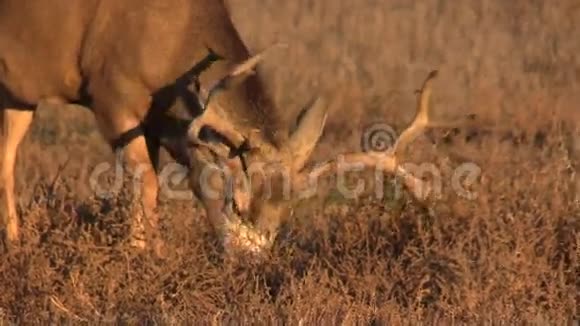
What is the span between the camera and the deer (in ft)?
31.6

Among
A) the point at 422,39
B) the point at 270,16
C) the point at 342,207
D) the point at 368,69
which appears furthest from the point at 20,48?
the point at 270,16

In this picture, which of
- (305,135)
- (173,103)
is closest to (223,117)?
(305,135)

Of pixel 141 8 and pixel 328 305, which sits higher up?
pixel 141 8

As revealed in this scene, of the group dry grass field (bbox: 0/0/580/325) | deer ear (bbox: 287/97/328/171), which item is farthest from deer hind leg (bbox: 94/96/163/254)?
deer ear (bbox: 287/97/328/171)

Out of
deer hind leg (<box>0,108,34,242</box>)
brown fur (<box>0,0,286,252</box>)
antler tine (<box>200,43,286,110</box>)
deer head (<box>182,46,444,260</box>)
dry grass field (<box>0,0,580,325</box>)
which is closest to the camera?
dry grass field (<box>0,0,580,325</box>)

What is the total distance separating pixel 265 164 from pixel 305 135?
31cm

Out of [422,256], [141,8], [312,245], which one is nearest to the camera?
[422,256]

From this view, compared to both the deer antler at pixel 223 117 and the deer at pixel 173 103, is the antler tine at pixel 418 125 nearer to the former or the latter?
the deer at pixel 173 103

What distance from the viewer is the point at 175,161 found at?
36.6 ft

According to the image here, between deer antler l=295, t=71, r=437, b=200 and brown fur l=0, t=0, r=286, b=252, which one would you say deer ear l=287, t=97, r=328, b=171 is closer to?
deer antler l=295, t=71, r=437, b=200

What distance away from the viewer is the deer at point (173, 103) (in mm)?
9625

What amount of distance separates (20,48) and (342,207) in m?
3.05

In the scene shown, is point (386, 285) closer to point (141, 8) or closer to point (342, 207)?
point (342, 207)

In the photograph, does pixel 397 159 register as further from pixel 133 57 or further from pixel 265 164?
pixel 133 57
